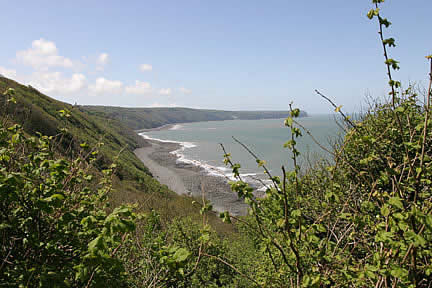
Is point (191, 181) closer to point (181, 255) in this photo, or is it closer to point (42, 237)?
point (42, 237)

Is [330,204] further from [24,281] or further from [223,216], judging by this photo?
[24,281]

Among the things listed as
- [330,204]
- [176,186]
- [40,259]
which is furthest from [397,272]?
[176,186]

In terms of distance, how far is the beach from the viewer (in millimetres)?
42406

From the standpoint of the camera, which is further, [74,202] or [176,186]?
[176,186]

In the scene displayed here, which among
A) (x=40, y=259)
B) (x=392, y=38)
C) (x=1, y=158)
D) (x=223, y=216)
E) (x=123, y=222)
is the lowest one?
(x=40, y=259)

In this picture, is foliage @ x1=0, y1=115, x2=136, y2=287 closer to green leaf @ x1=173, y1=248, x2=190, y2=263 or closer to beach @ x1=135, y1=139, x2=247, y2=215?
green leaf @ x1=173, y1=248, x2=190, y2=263

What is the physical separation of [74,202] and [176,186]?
50772 millimetres

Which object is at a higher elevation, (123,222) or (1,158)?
(1,158)

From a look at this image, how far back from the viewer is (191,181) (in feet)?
185

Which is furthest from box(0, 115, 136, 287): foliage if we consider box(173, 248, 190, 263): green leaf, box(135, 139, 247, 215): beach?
box(135, 139, 247, 215): beach

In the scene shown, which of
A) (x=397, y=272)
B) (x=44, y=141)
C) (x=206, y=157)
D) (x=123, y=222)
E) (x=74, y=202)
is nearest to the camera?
(x=123, y=222)

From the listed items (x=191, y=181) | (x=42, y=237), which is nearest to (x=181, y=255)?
(x=42, y=237)

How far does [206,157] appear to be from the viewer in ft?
276

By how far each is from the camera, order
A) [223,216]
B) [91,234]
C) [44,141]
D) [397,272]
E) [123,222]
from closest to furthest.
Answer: [123,222]
[397,272]
[223,216]
[91,234]
[44,141]
